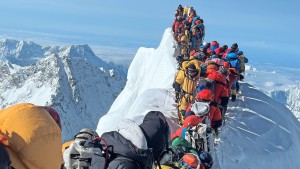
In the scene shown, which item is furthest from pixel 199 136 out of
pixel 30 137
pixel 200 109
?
pixel 30 137

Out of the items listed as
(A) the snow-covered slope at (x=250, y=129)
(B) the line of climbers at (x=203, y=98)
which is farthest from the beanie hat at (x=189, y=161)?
(A) the snow-covered slope at (x=250, y=129)

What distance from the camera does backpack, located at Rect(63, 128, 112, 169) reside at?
14.2 ft

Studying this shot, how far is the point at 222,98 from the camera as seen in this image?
10.8 meters

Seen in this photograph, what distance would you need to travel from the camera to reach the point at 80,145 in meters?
4.38

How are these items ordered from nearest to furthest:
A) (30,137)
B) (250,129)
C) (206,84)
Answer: (30,137) → (206,84) → (250,129)

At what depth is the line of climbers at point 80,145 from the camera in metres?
3.21

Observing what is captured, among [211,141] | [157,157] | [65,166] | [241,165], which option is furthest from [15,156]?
[241,165]

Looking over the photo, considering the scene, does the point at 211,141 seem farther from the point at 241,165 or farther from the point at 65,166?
the point at 65,166

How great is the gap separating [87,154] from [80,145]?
5.7 inches

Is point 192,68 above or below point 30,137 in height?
above

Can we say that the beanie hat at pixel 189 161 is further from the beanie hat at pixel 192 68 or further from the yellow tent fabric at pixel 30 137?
the beanie hat at pixel 192 68

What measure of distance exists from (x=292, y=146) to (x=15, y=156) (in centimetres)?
1126

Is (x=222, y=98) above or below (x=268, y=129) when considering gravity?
above

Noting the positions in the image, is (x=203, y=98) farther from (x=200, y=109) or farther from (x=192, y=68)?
(x=192, y=68)
